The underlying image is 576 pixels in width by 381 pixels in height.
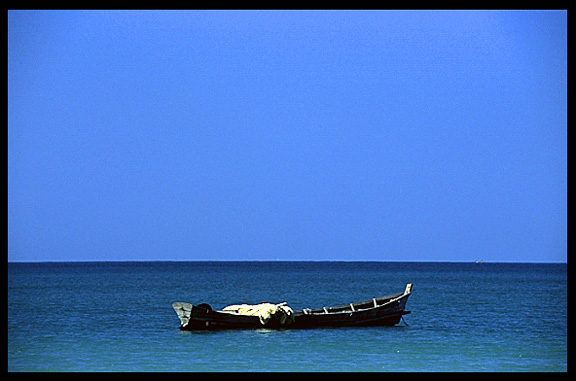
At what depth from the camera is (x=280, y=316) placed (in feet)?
66.5

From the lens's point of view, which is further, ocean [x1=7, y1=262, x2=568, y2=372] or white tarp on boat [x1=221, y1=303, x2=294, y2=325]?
white tarp on boat [x1=221, y1=303, x2=294, y2=325]

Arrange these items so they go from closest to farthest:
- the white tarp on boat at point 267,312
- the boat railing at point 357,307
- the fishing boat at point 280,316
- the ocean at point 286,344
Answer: the ocean at point 286,344
the fishing boat at point 280,316
the white tarp on boat at point 267,312
the boat railing at point 357,307

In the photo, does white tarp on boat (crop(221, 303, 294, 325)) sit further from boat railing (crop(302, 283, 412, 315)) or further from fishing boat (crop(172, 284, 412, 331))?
boat railing (crop(302, 283, 412, 315))

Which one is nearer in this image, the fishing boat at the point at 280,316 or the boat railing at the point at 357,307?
the fishing boat at the point at 280,316

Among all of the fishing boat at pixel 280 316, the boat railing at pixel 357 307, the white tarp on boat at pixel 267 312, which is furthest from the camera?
the boat railing at pixel 357 307

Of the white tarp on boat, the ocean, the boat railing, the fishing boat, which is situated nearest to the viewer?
the ocean

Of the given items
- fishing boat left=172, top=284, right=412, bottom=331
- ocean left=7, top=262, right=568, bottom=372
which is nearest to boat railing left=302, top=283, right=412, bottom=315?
fishing boat left=172, top=284, right=412, bottom=331

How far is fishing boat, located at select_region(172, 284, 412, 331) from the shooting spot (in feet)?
65.2

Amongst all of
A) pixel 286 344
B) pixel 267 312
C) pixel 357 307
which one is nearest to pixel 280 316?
pixel 267 312

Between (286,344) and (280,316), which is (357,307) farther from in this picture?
(286,344)

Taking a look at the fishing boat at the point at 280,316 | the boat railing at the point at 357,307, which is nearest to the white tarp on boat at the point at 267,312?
the fishing boat at the point at 280,316

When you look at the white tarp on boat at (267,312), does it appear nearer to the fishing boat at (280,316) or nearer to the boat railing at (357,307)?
the fishing boat at (280,316)

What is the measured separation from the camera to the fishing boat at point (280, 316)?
19.9 metres

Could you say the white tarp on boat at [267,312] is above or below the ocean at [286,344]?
above
